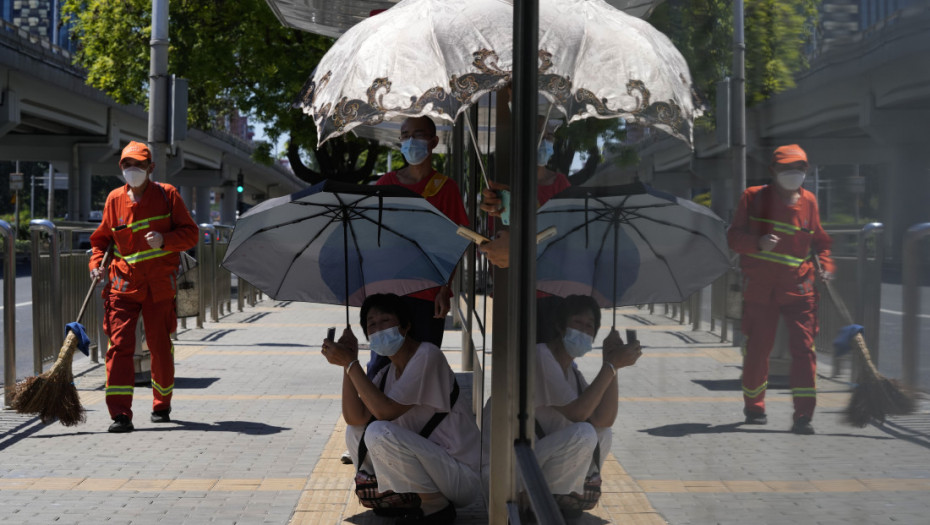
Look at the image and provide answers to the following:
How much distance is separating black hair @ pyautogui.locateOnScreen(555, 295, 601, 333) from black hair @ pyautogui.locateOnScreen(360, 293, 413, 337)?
5.27 feet

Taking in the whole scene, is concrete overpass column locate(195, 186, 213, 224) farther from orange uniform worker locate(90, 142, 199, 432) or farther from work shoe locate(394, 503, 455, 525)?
work shoe locate(394, 503, 455, 525)

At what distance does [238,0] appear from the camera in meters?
22.8

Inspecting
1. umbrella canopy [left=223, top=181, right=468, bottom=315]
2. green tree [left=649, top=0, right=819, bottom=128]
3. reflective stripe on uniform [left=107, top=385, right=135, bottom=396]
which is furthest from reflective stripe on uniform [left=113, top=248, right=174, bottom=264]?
green tree [left=649, top=0, right=819, bottom=128]

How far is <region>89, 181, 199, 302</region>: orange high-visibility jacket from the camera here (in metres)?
6.62

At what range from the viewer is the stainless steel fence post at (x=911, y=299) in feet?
2.40

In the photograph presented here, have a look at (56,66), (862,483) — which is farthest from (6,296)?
(56,66)

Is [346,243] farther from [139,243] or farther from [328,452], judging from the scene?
[139,243]

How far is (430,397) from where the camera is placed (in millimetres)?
4230

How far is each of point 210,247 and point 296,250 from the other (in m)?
9.87

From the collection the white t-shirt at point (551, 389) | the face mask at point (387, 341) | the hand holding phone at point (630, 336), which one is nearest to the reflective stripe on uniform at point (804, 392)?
the hand holding phone at point (630, 336)

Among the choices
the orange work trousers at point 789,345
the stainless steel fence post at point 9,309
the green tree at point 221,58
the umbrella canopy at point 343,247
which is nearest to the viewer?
the orange work trousers at point 789,345

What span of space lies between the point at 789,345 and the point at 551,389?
2.13 m

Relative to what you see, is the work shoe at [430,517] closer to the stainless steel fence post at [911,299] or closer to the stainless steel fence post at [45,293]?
the stainless steel fence post at [911,299]

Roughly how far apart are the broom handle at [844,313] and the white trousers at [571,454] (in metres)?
1.27
